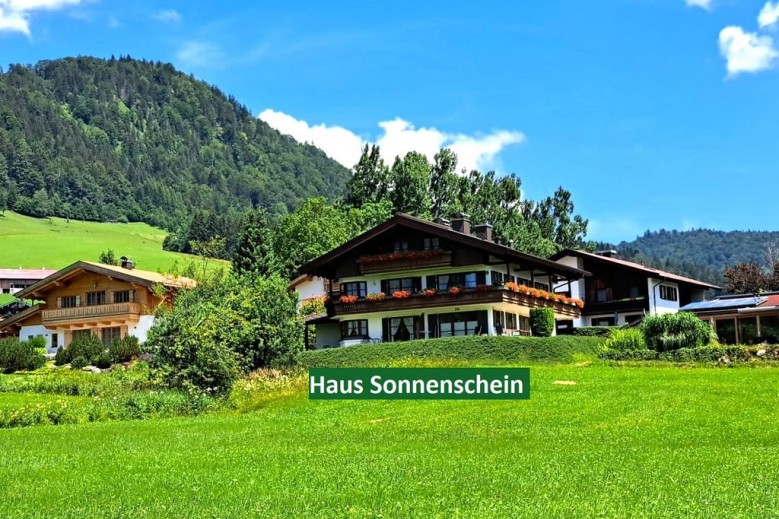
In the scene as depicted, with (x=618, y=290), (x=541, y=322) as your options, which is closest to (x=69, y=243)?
(x=618, y=290)

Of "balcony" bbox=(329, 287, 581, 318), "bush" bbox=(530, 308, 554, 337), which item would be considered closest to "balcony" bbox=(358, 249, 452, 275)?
"balcony" bbox=(329, 287, 581, 318)

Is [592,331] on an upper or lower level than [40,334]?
lower

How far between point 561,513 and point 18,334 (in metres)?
67.0

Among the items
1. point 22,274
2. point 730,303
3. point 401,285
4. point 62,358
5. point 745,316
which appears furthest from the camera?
point 22,274

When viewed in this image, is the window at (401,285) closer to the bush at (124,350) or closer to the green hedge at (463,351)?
the green hedge at (463,351)

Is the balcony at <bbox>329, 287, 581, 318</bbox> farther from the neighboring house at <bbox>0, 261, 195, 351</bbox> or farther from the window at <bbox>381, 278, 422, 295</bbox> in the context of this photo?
the neighboring house at <bbox>0, 261, 195, 351</bbox>

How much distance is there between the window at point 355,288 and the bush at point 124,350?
514 inches

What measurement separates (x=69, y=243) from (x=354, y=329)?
101 meters

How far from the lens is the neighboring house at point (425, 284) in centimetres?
5162

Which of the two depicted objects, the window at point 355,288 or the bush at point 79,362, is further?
the window at point 355,288

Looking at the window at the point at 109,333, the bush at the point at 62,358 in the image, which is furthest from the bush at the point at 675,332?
the window at the point at 109,333

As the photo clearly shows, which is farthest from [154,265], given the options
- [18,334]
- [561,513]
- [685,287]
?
[561,513]

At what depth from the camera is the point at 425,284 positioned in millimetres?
54562

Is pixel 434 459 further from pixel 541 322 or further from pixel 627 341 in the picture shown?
pixel 541 322
